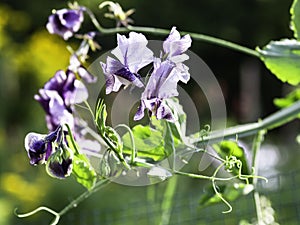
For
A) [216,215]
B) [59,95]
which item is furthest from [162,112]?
[216,215]

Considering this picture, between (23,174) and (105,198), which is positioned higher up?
(23,174)

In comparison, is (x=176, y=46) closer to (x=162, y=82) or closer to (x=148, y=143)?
(x=162, y=82)

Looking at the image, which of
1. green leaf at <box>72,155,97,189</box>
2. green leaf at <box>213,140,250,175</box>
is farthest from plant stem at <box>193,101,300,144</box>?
green leaf at <box>72,155,97,189</box>

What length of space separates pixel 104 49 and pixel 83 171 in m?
3.95

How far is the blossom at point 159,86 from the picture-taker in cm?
52

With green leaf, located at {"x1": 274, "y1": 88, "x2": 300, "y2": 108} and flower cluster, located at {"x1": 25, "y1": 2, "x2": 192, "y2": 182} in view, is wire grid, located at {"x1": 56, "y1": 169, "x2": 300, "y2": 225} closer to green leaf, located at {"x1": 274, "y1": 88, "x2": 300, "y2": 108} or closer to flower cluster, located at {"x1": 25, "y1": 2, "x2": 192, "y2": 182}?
green leaf, located at {"x1": 274, "y1": 88, "x2": 300, "y2": 108}

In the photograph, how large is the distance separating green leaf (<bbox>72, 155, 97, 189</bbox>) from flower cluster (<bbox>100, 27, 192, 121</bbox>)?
130mm

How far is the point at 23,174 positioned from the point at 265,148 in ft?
3.75

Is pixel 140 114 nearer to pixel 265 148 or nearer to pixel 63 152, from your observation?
pixel 63 152

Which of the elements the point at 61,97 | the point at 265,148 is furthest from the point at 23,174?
the point at 61,97

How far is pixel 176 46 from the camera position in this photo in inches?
20.9

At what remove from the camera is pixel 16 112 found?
402 centimetres

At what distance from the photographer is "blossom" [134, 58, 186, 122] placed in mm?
521

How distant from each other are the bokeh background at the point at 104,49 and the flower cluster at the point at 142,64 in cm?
268
